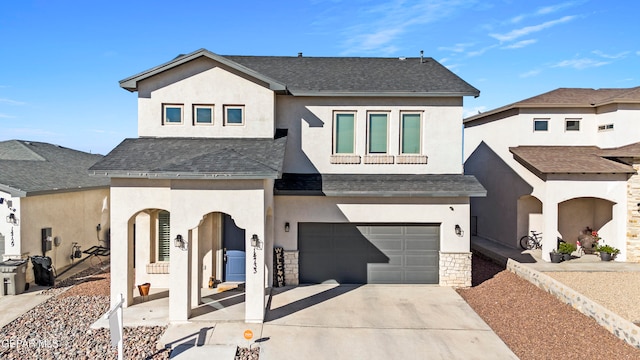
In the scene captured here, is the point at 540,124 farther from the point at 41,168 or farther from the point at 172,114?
the point at 41,168

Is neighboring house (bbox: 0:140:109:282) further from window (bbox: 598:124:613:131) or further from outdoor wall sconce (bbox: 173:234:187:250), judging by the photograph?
window (bbox: 598:124:613:131)

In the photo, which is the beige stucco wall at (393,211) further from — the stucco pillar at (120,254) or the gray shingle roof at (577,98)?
the gray shingle roof at (577,98)

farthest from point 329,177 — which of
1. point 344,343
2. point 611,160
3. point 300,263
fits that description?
point 611,160

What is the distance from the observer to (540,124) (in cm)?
1711

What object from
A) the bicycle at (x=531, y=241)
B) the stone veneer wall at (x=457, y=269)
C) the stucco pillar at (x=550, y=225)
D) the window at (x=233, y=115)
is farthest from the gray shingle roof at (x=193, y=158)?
the bicycle at (x=531, y=241)

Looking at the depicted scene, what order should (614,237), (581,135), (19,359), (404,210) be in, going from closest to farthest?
1. (19,359)
2. (404,210)
3. (614,237)
4. (581,135)

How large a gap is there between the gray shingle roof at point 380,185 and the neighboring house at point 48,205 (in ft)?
28.6

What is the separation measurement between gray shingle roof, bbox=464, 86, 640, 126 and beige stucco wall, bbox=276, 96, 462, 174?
6.07 m

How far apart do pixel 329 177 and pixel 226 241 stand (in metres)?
4.35

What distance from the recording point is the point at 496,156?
727 inches

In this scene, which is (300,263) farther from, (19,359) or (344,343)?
(19,359)

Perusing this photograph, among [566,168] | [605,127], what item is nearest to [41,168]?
[566,168]

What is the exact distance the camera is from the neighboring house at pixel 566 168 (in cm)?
1475

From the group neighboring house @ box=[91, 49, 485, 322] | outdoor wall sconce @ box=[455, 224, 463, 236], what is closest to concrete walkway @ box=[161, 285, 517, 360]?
neighboring house @ box=[91, 49, 485, 322]
